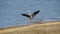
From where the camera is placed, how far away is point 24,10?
1.20 m

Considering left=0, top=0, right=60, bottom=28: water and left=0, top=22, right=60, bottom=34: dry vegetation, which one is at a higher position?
left=0, top=0, right=60, bottom=28: water

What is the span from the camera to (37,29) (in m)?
1.14

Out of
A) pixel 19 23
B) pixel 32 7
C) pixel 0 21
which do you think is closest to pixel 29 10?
pixel 32 7

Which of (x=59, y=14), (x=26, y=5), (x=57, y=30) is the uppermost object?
(x=26, y=5)

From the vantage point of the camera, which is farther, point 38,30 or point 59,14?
point 59,14

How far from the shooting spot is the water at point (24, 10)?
3.84ft

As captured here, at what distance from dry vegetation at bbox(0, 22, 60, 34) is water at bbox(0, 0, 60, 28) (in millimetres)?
50

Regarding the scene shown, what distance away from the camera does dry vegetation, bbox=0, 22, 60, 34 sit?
1.11 metres

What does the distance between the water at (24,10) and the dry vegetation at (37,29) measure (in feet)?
0.16

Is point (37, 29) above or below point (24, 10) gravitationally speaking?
below

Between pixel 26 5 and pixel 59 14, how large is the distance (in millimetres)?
297

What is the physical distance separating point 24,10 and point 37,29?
20cm

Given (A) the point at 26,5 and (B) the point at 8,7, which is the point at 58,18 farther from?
(B) the point at 8,7

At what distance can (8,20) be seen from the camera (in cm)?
117
